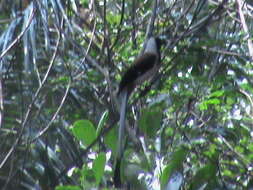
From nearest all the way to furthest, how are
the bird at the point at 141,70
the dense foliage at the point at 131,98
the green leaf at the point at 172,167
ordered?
the green leaf at the point at 172,167 → the dense foliage at the point at 131,98 → the bird at the point at 141,70

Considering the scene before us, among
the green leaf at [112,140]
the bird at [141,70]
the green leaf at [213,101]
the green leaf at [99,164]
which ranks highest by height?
the bird at [141,70]

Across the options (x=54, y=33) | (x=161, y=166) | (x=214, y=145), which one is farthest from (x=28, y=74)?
(x=161, y=166)

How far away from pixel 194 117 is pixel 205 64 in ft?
0.94

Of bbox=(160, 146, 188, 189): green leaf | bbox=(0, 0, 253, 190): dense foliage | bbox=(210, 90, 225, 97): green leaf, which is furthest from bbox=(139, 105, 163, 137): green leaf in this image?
bbox=(210, 90, 225, 97): green leaf

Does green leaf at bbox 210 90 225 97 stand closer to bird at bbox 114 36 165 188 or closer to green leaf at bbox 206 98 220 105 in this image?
green leaf at bbox 206 98 220 105

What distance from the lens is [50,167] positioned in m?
3.21

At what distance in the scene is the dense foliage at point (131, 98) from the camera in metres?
2.42

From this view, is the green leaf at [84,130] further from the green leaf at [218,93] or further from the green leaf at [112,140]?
the green leaf at [218,93]

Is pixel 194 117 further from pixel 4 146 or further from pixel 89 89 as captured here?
pixel 4 146

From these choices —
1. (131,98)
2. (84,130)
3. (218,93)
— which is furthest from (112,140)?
(131,98)

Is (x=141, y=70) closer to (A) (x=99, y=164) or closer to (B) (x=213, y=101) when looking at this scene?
(B) (x=213, y=101)

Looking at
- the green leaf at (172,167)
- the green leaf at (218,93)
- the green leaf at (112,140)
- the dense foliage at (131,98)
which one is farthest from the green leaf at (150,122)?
the green leaf at (218,93)

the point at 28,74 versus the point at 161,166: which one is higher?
the point at 28,74

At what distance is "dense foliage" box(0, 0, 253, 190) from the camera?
2417 mm
